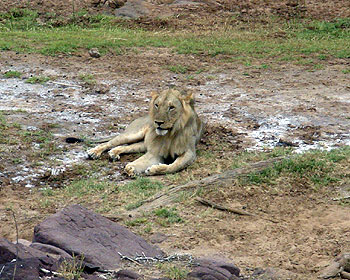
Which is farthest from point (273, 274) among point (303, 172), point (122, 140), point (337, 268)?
point (122, 140)

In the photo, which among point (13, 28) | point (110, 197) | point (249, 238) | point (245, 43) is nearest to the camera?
point (249, 238)

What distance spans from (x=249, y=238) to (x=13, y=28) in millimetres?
10722

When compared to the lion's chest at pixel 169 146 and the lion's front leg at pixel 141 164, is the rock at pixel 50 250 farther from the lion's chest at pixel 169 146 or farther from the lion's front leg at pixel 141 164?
the lion's chest at pixel 169 146

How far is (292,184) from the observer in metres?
7.58

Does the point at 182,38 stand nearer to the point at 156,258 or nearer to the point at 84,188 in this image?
the point at 84,188

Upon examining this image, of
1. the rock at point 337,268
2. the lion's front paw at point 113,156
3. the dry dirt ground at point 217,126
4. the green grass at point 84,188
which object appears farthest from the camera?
the lion's front paw at point 113,156

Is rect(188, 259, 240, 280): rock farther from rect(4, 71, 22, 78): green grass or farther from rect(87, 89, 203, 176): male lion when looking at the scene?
rect(4, 71, 22, 78): green grass

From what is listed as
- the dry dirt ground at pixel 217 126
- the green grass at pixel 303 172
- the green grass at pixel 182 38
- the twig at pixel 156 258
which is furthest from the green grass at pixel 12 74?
the twig at pixel 156 258

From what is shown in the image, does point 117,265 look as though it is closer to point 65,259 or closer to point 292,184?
point 65,259

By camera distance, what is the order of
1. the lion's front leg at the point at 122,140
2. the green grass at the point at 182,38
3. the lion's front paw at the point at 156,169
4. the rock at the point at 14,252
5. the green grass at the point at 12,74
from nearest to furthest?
the rock at the point at 14,252, the lion's front paw at the point at 156,169, the lion's front leg at the point at 122,140, the green grass at the point at 12,74, the green grass at the point at 182,38

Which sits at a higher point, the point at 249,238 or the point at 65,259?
the point at 65,259

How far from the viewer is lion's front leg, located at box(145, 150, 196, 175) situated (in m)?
8.07

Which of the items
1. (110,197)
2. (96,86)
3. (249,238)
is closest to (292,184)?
(249,238)

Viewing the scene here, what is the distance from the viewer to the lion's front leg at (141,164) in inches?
320
